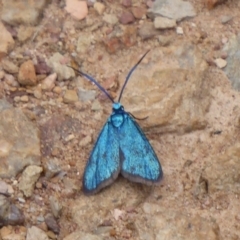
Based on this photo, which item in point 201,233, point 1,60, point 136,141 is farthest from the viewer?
point 1,60

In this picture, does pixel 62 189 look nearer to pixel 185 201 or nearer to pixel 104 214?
pixel 104 214

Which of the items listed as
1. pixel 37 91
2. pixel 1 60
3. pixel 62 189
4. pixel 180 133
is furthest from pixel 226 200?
pixel 1 60

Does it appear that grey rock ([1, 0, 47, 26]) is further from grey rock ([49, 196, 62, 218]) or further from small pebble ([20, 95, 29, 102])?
grey rock ([49, 196, 62, 218])

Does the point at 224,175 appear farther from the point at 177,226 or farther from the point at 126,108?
the point at 126,108

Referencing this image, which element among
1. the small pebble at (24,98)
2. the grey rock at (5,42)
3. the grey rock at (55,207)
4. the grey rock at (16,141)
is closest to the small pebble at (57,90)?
the small pebble at (24,98)

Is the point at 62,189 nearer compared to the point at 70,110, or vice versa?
the point at 62,189

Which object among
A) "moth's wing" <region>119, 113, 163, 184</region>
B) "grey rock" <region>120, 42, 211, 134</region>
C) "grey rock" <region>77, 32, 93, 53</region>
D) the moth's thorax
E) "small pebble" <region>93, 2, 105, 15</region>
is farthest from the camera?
"small pebble" <region>93, 2, 105, 15</region>

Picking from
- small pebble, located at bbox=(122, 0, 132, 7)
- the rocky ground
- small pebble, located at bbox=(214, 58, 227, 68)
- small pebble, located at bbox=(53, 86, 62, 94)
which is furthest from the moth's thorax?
small pebble, located at bbox=(122, 0, 132, 7)

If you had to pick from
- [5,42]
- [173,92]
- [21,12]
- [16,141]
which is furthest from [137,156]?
[21,12]

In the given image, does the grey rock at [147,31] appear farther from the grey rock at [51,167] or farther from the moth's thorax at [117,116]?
the grey rock at [51,167]
